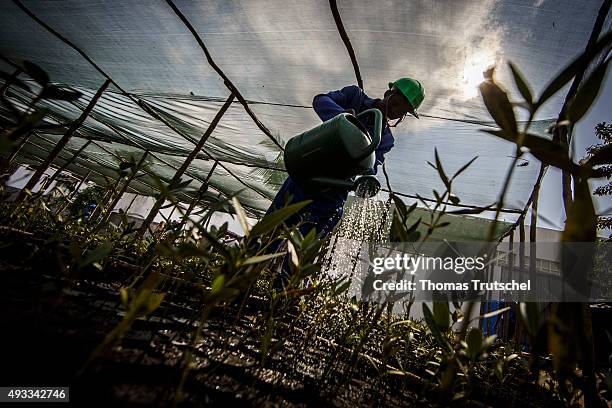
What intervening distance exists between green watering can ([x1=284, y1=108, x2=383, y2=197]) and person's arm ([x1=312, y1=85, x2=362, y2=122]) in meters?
0.50

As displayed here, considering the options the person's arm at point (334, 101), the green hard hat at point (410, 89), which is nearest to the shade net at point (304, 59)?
the green hard hat at point (410, 89)

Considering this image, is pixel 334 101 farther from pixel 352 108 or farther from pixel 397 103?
pixel 397 103

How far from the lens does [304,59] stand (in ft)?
8.13

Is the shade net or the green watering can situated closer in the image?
the green watering can

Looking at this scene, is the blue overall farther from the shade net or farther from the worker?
the shade net

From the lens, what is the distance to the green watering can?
1119mm

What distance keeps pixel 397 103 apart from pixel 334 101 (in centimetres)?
52

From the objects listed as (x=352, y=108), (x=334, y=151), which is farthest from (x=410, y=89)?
(x=334, y=151)

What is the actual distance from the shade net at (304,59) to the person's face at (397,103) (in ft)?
1.07

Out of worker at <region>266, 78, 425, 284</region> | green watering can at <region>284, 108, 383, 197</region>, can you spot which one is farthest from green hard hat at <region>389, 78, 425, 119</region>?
green watering can at <region>284, 108, 383, 197</region>

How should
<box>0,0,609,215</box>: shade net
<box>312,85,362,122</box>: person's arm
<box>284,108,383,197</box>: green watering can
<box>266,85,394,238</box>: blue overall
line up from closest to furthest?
1. <box>284,108,383,197</box>: green watering can
2. <box>312,85,362,122</box>: person's arm
3. <box>0,0,609,215</box>: shade net
4. <box>266,85,394,238</box>: blue overall

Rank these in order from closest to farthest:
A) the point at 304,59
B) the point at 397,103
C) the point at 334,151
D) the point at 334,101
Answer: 1. the point at 334,151
2. the point at 334,101
3. the point at 397,103
4. the point at 304,59


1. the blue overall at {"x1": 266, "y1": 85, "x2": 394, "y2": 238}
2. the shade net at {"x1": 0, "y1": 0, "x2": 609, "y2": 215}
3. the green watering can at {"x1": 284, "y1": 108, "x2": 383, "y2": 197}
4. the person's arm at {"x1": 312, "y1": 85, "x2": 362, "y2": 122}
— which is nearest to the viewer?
the green watering can at {"x1": 284, "y1": 108, "x2": 383, "y2": 197}

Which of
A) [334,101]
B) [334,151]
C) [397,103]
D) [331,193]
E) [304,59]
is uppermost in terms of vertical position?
[304,59]
